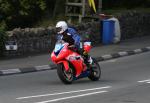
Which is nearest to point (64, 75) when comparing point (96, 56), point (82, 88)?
point (82, 88)

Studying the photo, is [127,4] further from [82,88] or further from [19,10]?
[82,88]

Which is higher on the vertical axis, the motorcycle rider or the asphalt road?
the motorcycle rider

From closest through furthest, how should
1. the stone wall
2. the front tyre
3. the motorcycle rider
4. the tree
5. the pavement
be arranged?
the front tyre
the motorcycle rider
the pavement
the stone wall
the tree

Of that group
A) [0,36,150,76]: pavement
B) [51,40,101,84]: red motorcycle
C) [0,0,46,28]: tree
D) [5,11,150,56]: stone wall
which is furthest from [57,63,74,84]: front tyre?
[0,0,46,28]: tree

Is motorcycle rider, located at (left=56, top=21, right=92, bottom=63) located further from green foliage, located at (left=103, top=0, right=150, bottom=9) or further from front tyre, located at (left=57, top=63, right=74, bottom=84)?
green foliage, located at (left=103, top=0, right=150, bottom=9)

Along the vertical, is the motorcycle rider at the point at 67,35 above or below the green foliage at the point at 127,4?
above

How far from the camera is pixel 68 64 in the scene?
15219 millimetres

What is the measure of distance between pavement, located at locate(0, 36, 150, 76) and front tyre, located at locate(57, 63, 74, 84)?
9.49 ft

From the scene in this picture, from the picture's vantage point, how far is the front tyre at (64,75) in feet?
49.2

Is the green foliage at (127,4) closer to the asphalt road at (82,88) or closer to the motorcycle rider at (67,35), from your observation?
the asphalt road at (82,88)

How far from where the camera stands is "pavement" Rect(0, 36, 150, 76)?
60.6ft

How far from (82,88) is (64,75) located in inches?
37.8

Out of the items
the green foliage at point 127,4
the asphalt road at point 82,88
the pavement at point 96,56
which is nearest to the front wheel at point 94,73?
the asphalt road at point 82,88

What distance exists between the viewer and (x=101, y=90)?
13852 mm
